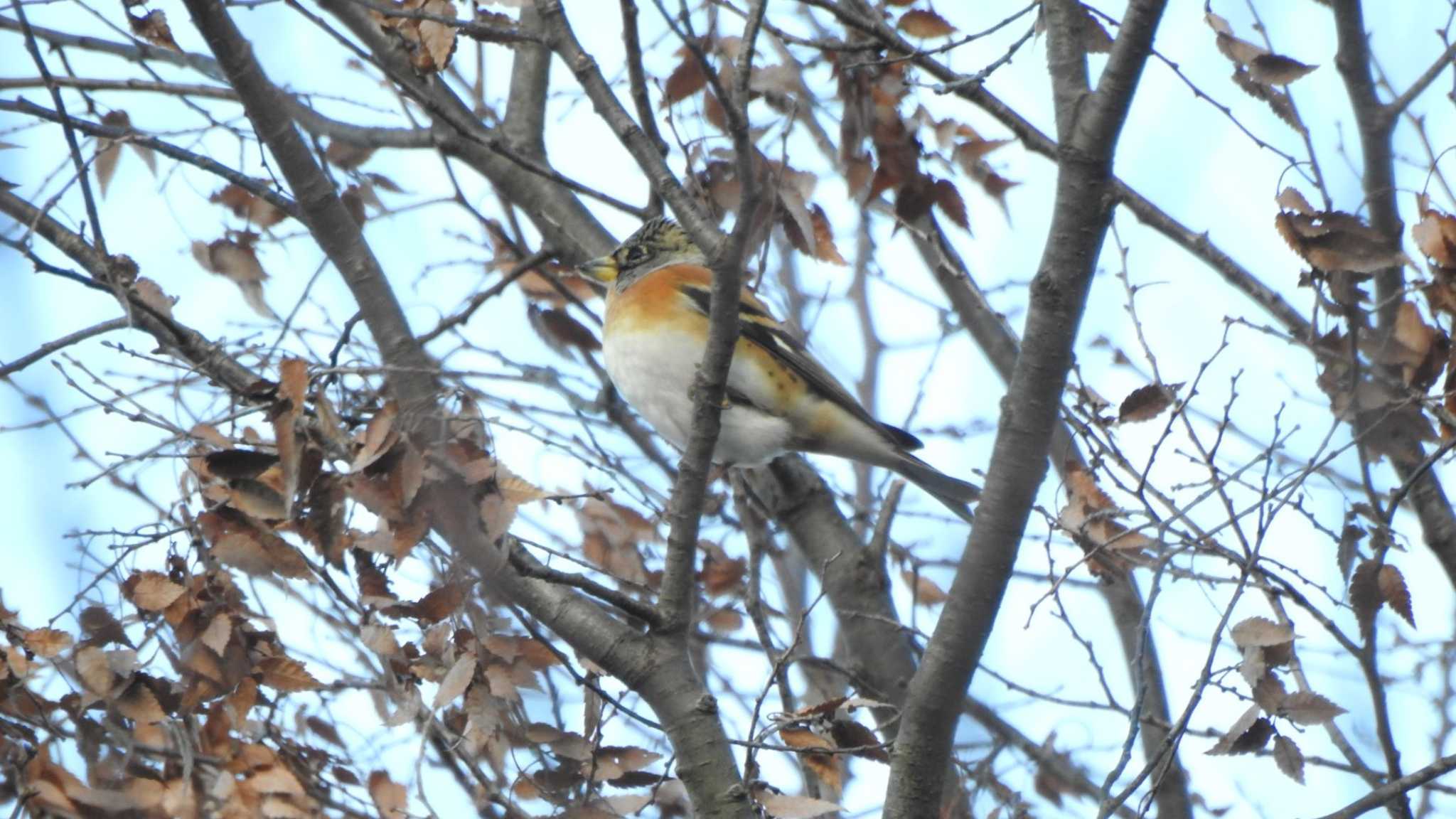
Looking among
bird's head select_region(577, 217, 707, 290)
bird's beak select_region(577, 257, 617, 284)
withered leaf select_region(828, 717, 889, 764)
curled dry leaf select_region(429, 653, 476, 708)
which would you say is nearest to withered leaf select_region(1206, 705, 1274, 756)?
withered leaf select_region(828, 717, 889, 764)

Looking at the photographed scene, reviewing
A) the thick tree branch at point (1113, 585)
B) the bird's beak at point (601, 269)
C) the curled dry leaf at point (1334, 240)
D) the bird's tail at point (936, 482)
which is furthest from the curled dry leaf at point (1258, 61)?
the bird's beak at point (601, 269)

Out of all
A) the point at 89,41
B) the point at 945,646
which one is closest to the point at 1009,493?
the point at 945,646

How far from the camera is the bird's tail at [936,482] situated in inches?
208

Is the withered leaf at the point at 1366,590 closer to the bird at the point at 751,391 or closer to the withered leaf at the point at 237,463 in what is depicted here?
the bird at the point at 751,391

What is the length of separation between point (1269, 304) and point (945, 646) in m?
1.81

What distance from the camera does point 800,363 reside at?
523 centimetres

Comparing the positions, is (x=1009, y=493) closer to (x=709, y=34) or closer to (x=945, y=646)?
(x=945, y=646)

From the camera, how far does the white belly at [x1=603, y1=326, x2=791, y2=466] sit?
5.05 metres

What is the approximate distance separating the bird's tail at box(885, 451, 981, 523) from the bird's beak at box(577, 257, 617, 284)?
4.28 ft

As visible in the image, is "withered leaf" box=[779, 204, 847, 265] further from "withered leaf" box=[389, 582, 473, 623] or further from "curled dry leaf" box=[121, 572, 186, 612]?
"curled dry leaf" box=[121, 572, 186, 612]

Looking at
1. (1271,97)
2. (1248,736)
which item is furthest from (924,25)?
(1248,736)

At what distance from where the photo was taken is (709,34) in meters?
4.54

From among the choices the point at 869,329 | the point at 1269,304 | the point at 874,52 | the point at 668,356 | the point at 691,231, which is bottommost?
the point at 691,231

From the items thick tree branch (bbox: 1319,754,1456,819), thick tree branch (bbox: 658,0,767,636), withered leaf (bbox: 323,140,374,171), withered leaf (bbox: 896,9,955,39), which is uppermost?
withered leaf (bbox: 323,140,374,171)
